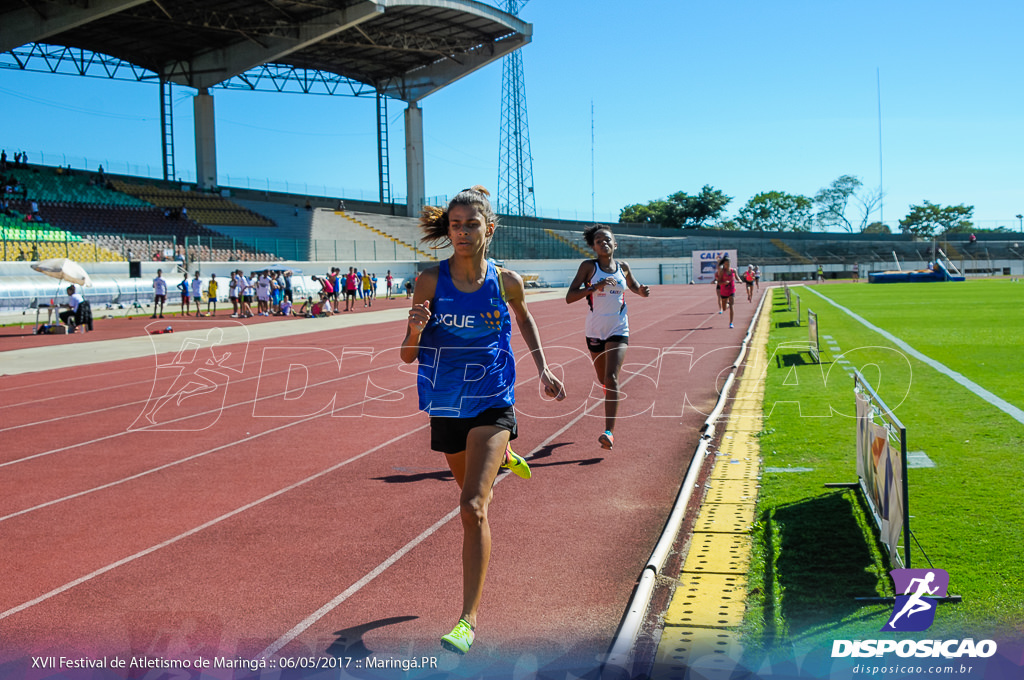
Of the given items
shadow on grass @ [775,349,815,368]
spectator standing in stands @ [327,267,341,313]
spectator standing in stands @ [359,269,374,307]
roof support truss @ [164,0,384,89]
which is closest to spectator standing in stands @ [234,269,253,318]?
spectator standing in stands @ [327,267,341,313]

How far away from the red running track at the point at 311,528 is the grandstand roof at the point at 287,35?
35.3m

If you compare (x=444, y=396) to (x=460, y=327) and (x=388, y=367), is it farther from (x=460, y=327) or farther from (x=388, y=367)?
(x=388, y=367)

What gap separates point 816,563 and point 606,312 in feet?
12.1

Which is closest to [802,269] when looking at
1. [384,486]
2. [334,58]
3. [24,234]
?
[334,58]

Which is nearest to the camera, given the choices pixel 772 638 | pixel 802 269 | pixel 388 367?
pixel 772 638

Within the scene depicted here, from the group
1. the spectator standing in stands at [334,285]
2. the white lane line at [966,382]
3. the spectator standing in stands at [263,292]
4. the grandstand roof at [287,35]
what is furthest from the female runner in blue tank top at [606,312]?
the grandstand roof at [287,35]

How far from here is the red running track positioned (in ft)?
12.5

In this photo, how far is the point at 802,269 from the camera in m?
81.1

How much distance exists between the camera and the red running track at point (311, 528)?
382 cm

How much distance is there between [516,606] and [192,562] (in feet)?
6.80

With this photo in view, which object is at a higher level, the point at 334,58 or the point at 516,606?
the point at 334,58

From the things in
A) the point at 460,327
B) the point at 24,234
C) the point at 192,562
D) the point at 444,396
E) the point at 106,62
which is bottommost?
the point at 192,562

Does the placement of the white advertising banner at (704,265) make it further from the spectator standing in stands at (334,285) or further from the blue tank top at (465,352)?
the blue tank top at (465,352)

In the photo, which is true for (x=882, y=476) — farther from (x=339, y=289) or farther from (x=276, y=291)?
(x=339, y=289)
